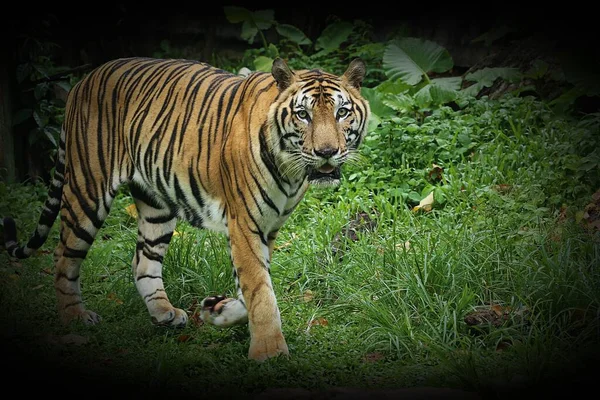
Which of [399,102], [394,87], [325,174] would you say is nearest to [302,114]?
[325,174]

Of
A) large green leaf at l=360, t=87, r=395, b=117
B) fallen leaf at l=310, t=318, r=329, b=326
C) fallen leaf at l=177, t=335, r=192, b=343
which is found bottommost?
fallen leaf at l=177, t=335, r=192, b=343

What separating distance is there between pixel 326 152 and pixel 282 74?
583mm

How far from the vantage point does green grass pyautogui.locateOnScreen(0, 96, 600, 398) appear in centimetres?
417

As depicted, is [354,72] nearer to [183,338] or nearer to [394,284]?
[394,284]

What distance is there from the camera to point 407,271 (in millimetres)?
4844

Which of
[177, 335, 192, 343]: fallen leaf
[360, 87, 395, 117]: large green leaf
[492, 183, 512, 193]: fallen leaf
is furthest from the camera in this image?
[360, 87, 395, 117]: large green leaf

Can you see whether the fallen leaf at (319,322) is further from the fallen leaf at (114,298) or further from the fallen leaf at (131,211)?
the fallen leaf at (131,211)

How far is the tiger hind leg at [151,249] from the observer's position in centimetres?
529

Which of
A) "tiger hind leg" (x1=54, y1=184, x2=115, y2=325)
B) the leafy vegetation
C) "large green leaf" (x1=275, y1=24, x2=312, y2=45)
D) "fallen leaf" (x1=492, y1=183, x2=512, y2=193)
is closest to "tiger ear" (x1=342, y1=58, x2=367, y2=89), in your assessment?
the leafy vegetation

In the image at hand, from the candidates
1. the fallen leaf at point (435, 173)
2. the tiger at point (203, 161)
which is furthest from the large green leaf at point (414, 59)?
the tiger at point (203, 161)

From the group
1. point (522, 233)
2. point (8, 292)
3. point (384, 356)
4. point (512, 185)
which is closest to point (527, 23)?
point (512, 185)

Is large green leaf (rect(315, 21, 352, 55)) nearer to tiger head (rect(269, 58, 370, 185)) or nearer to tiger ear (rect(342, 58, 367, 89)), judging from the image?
tiger ear (rect(342, 58, 367, 89))

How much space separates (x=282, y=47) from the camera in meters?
10.3

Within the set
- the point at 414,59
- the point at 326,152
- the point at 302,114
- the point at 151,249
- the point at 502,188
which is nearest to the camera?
the point at 326,152
